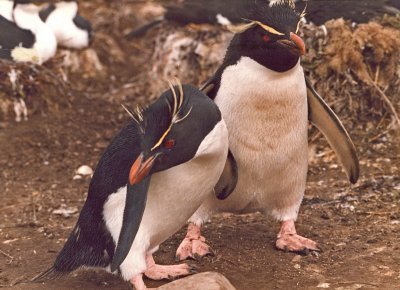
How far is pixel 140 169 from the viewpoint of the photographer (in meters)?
2.90

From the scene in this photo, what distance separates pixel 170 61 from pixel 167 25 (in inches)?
14.3

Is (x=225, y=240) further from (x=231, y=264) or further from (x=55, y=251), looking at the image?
(x=55, y=251)

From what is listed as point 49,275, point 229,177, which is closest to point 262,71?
point 229,177

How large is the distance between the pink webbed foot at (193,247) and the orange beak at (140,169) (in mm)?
826

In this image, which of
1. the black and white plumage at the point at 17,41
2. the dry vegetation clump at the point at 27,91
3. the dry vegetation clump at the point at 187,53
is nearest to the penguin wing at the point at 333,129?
the dry vegetation clump at the point at 187,53

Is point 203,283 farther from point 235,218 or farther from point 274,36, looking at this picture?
point 235,218

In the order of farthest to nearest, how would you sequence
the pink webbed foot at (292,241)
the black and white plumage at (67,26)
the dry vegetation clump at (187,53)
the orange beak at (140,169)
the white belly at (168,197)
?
the black and white plumage at (67,26) → the dry vegetation clump at (187,53) → the pink webbed foot at (292,241) → the white belly at (168,197) → the orange beak at (140,169)

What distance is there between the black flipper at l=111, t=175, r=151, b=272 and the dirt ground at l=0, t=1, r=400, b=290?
1.48 feet

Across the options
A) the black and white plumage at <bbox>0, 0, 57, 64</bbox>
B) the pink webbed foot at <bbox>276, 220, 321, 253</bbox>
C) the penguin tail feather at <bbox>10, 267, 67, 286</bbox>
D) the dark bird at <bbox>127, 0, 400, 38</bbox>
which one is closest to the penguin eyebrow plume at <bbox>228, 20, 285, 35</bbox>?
the pink webbed foot at <bbox>276, 220, 321, 253</bbox>

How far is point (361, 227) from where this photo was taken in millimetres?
3951

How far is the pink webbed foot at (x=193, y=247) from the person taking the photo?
365 centimetres

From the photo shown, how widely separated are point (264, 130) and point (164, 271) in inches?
28.3

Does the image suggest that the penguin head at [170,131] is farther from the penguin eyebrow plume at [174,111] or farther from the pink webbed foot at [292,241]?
the pink webbed foot at [292,241]

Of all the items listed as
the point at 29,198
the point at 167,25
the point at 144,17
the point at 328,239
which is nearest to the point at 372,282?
the point at 328,239
